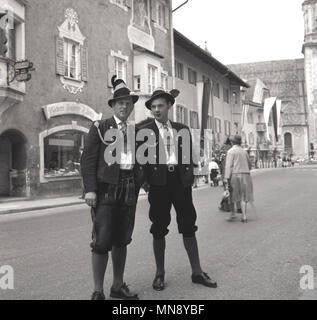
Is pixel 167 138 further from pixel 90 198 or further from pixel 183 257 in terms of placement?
pixel 183 257

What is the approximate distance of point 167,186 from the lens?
15.6 feet

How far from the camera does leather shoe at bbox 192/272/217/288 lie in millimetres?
4645

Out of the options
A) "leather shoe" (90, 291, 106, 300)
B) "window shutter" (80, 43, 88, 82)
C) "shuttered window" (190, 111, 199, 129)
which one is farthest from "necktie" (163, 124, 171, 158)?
"shuttered window" (190, 111, 199, 129)

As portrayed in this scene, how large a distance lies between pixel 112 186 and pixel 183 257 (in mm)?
2345

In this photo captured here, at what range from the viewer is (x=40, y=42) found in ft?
57.5

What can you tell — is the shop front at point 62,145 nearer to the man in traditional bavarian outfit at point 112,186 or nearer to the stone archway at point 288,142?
the man in traditional bavarian outfit at point 112,186

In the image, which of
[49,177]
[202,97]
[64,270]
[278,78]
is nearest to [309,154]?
[278,78]

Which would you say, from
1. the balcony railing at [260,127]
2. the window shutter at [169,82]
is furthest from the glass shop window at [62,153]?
the balcony railing at [260,127]

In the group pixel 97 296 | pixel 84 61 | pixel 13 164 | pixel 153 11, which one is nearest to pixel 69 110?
pixel 84 61

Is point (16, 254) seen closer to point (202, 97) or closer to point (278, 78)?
point (202, 97)

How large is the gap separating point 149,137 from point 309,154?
260 feet

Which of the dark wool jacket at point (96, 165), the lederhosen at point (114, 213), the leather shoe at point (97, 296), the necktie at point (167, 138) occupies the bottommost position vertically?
the leather shoe at point (97, 296)

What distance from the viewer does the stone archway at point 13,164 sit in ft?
55.5
